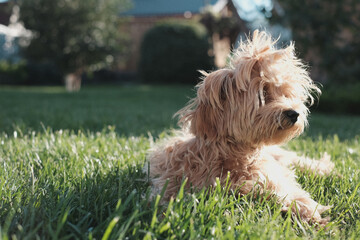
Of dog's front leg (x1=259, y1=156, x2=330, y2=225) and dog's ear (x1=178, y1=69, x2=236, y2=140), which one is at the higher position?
dog's ear (x1=178, y1=69, x2=236, y2=140)

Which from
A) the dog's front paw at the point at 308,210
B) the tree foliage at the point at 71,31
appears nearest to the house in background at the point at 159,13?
the tree foliage at the point at 71,31

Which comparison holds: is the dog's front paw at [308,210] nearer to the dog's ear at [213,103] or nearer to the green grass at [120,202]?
the green grass at [120,202]

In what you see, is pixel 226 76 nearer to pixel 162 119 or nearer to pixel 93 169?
pixel 93 169

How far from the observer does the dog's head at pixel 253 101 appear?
2.72m

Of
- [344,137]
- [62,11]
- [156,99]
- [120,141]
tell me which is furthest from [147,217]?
[62,11]

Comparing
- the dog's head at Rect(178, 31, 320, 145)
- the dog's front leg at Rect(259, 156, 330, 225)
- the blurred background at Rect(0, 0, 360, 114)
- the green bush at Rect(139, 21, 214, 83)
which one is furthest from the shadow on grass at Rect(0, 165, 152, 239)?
the green bush at Rect(139, 21, 214, 83)

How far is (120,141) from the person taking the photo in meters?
4.43

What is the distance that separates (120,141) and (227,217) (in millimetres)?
2500

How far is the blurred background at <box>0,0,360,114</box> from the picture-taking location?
11.9m

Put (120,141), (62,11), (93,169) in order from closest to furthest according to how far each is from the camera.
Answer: (93,169)
(120,141)
(62,11)

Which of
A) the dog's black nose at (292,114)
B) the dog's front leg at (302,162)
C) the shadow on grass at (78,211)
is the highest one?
the dog's black nose at (292,114)

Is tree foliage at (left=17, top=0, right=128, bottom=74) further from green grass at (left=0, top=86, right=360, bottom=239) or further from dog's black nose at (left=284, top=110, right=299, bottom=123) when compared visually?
dog's black nose at (left=284, top=110, right=299, bottom=123)

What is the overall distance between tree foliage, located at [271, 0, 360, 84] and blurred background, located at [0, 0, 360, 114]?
30 millimetres

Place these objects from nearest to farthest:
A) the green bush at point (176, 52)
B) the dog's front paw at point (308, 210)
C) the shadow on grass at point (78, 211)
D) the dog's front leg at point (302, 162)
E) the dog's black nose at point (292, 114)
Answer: the shadow on grass at point (78, 211)
the dog's front paw at point (308, 210)
the dog's black nose at point (292, 114)
the dog's front leg at point (302, 162)
the green bush at point (176, 52)
